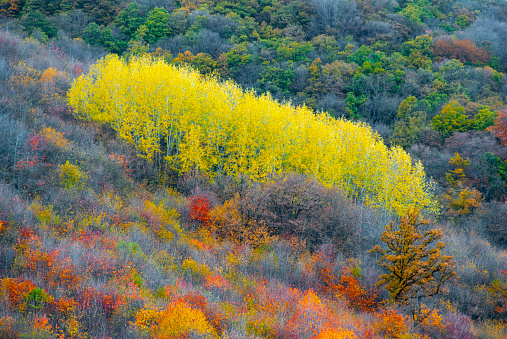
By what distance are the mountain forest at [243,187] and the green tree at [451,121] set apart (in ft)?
0.59

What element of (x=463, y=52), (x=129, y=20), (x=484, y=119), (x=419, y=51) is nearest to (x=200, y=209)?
(x=484, y=119)

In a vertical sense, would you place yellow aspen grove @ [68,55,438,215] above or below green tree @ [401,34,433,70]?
below

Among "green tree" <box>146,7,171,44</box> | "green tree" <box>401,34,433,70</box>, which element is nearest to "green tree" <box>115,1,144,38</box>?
"green tree" <box>146,7,171,44</box>

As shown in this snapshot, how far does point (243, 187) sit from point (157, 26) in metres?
50.4

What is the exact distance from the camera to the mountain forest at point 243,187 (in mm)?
11078

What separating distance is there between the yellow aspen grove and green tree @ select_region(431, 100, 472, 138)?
19.5 m

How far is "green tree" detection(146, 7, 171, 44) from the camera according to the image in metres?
60.8

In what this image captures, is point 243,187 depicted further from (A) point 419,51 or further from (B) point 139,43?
(A) point 419,51

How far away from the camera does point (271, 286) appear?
47.8 feet

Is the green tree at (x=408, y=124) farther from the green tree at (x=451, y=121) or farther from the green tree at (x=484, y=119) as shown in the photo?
the green tree at (x=484, y=119)

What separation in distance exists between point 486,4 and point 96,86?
8967 cm

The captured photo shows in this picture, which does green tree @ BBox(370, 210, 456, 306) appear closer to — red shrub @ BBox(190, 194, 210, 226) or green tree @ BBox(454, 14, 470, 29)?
red shrub @ BBox(190, 194, 210, 226)

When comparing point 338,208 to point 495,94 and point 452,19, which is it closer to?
point 495,94

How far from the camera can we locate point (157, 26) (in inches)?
2424
